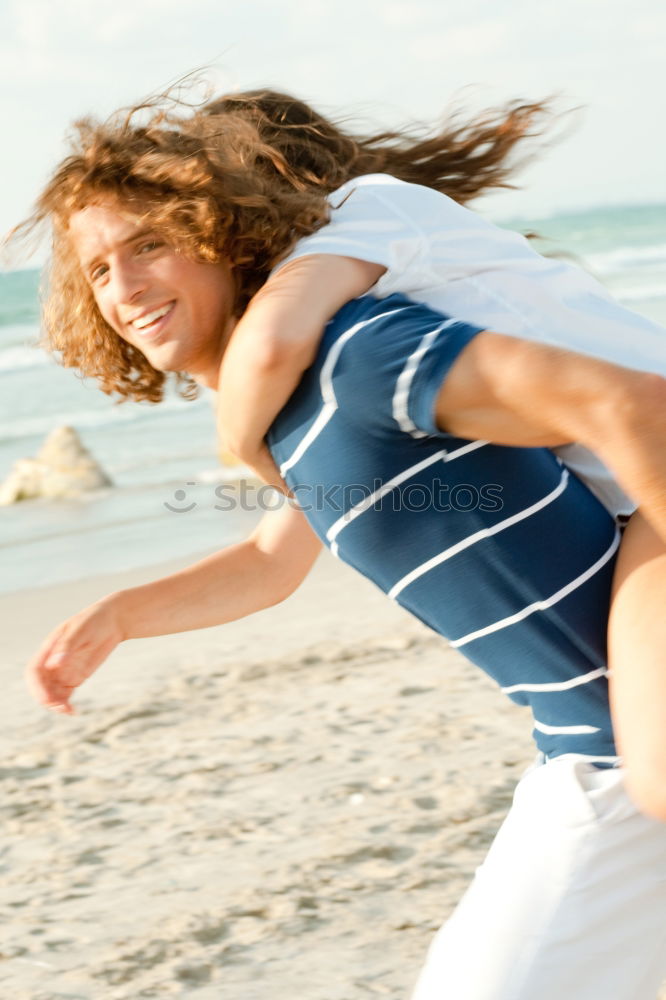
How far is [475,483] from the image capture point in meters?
1.67

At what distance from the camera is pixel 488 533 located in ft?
5.55

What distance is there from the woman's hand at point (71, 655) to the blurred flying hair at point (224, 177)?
463mm

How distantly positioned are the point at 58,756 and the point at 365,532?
10.1ft

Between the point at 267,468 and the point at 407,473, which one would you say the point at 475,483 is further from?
the point at 267,468

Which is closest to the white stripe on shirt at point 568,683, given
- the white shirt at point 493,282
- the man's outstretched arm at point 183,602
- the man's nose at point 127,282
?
the white shirt at point 493,282

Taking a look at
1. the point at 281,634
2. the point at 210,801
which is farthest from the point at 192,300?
the point at 281,634

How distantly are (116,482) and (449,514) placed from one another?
31.1 feet

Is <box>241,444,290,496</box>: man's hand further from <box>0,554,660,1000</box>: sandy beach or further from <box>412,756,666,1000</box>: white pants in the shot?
<box>0,554,660,1000</box>: sandy beach

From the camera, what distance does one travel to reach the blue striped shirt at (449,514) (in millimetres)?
1599

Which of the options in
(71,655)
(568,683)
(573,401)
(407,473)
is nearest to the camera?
(573,401)

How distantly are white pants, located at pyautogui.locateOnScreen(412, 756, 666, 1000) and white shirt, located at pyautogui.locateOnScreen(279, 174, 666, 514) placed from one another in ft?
1.39

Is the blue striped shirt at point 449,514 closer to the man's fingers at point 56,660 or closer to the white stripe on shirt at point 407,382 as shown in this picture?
the white stripe on shirt at point 407,382

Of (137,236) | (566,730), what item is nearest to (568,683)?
(566,730)

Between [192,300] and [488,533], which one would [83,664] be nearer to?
[192,300]
